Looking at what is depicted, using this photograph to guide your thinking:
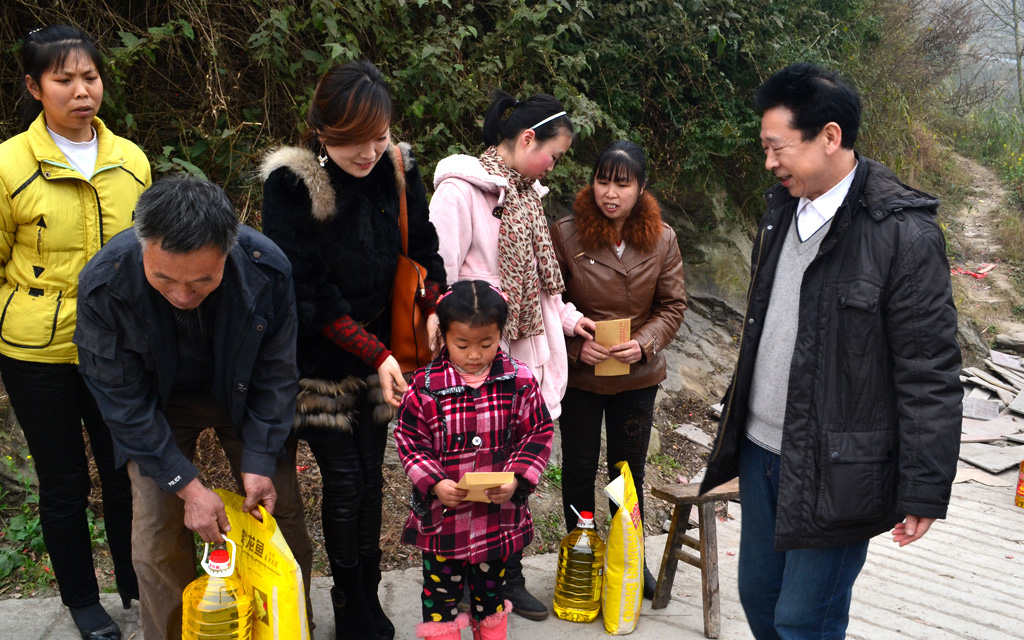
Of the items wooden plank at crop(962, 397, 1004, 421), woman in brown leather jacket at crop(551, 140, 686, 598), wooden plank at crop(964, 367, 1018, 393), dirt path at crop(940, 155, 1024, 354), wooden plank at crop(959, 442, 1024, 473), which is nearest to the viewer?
woman in brown leather jacket at crop(551, 140, 686, 598)

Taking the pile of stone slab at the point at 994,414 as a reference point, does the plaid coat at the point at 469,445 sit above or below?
above

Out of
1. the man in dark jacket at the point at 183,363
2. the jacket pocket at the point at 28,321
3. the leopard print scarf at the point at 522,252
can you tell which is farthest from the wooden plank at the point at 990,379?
the jacket pocket at the point at 28,321

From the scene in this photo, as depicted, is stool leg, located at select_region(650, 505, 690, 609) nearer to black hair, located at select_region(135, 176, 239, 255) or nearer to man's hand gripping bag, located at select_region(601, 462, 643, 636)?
man's hand gripping bag, located at select_region(601, 462, 643, 636)

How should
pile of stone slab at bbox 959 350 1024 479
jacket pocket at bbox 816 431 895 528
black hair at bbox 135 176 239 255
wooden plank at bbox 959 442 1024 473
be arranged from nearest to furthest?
1. black hair at bbox 135 176 239 255
2. jacket pocket at bbox 816 431 895 528
3. wooden plank at bbox 959 442 1024 473
4. pile of stone slab at bbox 959 350 1024 479

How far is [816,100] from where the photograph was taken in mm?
2303

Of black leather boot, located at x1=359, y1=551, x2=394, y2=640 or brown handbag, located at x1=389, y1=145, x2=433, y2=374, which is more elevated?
brown handbag, located at x1=389, y1=145, x2=433, y2=374

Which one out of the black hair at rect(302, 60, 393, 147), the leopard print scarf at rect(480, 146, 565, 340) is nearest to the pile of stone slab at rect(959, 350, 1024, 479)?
the leopard print scarf at rect(480, 146, 565, 340)

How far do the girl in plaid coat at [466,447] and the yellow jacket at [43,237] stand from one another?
133cm

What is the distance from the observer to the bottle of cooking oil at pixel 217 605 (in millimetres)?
2418

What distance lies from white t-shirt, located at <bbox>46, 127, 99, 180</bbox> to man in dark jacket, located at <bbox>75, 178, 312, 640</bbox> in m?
0.79

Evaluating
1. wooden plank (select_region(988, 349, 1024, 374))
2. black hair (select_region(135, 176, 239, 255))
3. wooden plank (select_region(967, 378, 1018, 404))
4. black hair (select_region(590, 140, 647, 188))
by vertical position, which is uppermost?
black hair (select_region(590, 140, 647, 188))

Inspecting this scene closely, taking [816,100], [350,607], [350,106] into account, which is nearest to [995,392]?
[816,100]

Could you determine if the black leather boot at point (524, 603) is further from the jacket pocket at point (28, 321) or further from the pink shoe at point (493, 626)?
the jacket pocket at point (28, 321)

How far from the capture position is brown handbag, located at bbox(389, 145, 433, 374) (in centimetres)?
306
